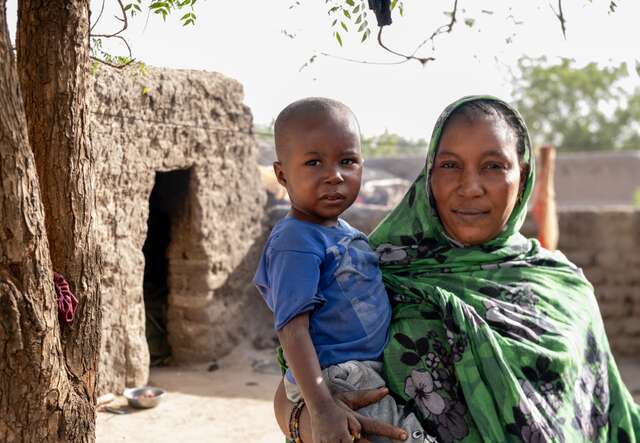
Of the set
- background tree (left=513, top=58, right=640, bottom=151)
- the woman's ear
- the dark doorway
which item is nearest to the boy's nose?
the woman's ear

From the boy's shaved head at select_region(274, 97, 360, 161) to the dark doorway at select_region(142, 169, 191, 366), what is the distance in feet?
16.1

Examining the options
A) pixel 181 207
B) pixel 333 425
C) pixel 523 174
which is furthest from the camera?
pixel 181 207

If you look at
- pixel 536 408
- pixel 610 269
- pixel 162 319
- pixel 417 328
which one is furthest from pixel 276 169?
pixel 610 269

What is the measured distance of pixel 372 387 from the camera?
204 cm

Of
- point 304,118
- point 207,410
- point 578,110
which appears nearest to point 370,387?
point 304,118

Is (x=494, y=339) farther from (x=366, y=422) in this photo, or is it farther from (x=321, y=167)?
(x=321, y=167)

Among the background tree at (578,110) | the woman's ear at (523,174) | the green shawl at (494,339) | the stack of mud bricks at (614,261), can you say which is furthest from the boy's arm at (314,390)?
the background tree at (578,110)

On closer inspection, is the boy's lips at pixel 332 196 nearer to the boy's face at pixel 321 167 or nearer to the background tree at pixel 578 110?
the boy's face at pixel 321 167

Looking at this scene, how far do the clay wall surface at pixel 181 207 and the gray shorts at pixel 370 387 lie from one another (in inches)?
150

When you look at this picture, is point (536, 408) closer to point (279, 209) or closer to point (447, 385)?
point (447, 385)

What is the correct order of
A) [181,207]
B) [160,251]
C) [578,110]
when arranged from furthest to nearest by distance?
[578,110], [160,251], [181,207]

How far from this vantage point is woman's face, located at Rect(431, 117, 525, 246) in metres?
2.28

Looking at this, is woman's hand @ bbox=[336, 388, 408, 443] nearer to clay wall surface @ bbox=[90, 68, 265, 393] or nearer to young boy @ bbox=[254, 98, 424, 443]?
young boy @ bbox=[254, 98, 424, 443]

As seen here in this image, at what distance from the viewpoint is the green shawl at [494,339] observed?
205 centimetres
